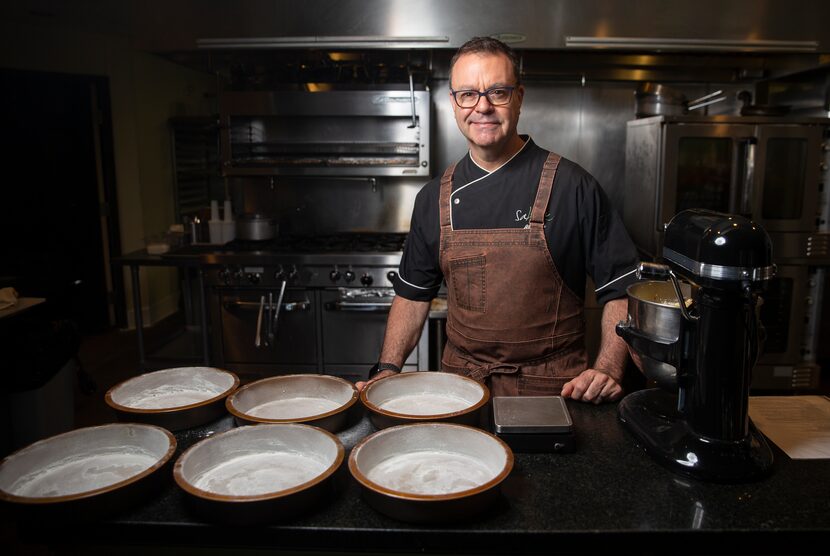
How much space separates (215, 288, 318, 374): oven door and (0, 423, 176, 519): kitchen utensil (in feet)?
8.78

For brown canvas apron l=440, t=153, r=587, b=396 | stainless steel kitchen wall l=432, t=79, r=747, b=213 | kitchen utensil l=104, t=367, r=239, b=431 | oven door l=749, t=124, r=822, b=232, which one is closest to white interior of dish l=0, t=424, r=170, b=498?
kitchen utensil l=104, t=367, r=239, b=431

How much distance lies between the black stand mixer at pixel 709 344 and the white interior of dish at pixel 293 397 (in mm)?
715

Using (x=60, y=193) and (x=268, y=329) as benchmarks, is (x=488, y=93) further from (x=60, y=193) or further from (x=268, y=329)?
(x=60, y=193)

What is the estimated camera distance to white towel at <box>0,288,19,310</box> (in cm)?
335

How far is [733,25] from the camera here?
4.06 m

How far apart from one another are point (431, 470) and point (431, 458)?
4 centimetres

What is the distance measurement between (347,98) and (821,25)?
3033 mm

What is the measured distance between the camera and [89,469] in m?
1.33

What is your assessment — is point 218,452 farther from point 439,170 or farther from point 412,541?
point 439,170

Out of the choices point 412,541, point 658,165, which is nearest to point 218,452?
point 412,541

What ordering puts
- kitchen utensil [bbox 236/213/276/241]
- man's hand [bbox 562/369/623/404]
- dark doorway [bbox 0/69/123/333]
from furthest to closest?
dark doorway [bbox 0/69/123/333]
kitchen utensil [bbox 236/213/276/241]
man's hand [bbox 562/369/623/404]

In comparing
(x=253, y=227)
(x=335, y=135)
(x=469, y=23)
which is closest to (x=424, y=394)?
(x=469, y=23)

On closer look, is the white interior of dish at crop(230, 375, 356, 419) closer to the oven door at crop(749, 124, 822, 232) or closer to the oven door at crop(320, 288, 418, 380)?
the oven door at crop(320, 288, 418, 380)

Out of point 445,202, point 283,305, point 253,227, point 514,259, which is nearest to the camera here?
point 514,259
